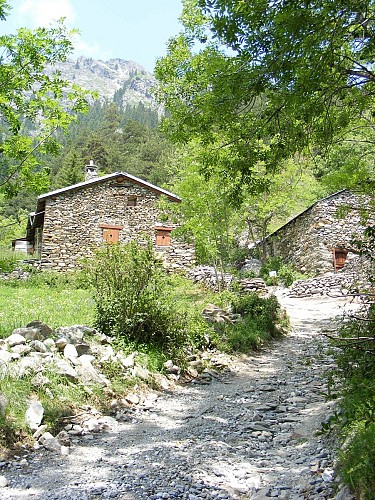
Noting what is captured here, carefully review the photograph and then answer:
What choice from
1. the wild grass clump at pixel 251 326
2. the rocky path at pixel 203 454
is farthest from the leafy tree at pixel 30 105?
the wild grass clump at pixel 251 326

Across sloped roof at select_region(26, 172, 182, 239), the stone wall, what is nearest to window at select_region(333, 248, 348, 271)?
the stone wall

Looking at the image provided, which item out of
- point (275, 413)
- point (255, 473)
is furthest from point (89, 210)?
point (255, 473)

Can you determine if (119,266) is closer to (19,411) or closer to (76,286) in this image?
(19,411)

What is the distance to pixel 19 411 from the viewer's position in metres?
5.08

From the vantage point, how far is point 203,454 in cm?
457

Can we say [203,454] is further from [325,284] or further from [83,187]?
[83,187]

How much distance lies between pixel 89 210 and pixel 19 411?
66.6 feet

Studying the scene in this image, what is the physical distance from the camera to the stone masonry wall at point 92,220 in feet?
78.2

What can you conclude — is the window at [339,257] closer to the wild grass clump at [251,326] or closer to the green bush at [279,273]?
the green bush at [279,273]

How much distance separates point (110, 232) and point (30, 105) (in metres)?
17.4

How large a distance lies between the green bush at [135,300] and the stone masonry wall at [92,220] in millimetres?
14414

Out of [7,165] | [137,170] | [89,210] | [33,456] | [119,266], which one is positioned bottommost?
[33,456]

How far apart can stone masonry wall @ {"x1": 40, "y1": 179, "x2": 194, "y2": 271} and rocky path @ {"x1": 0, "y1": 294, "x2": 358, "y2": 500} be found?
16896mm

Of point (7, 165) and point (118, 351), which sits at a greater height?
point (7, 165)
